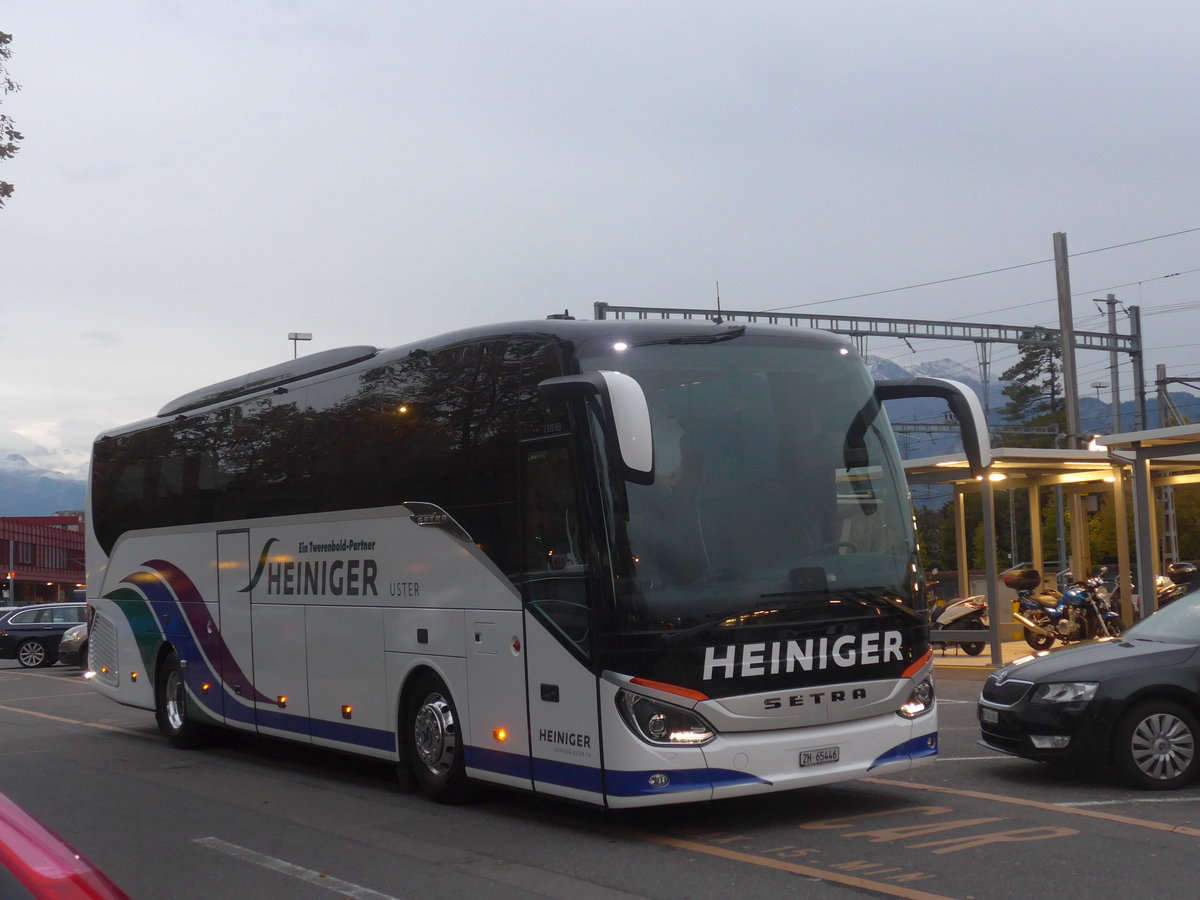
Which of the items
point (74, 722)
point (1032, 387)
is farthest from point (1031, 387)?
point (74, 722)

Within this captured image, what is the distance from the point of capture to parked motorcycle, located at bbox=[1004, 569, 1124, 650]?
2066 cm

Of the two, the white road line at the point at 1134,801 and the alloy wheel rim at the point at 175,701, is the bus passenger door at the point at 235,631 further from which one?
Answer: the white road line at the point at 1134,801

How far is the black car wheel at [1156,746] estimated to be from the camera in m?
9.02

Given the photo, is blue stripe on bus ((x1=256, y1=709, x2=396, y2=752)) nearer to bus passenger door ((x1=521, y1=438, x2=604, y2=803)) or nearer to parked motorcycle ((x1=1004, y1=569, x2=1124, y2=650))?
bus passenger door ((x1=521, y1=438, x2=604, y2=803))

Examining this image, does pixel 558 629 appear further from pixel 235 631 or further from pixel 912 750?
pixel 235 631

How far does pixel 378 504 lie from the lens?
10.5 m

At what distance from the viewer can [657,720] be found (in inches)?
310

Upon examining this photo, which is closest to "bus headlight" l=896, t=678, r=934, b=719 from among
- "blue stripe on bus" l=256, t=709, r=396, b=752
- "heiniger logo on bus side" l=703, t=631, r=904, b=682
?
"heiniger logo on bus side" l=703, t=631, r=904, b=682

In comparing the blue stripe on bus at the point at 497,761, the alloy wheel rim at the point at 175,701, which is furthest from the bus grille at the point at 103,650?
the blue stripe on bus at the point at 497,761

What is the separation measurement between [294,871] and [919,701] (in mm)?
4159

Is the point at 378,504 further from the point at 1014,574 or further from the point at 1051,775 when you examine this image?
the point at 1014,574

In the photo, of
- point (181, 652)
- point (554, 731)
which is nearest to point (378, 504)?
point (554, 731)

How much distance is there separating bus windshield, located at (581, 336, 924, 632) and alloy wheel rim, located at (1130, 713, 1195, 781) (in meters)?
1.88

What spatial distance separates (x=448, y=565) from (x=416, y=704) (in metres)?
1.31
